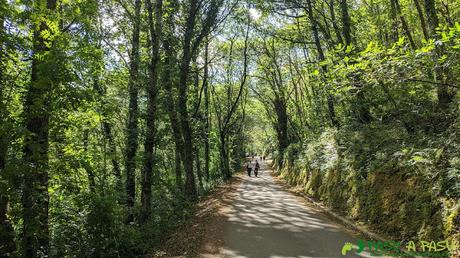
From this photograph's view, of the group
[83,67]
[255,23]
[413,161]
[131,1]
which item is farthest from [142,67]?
[255,23]

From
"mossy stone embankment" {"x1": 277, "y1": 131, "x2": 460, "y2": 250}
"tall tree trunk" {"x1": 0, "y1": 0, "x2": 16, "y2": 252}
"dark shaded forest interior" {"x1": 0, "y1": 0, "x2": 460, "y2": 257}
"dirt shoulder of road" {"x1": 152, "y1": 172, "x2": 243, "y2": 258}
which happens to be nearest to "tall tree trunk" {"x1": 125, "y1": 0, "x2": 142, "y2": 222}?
"dark shaded forest interior" {"x1": 0, "y1": 0, "x2": 460, "y2": 257}

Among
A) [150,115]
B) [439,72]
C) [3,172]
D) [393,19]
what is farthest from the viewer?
[393,19]

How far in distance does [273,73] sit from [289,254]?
2214cm

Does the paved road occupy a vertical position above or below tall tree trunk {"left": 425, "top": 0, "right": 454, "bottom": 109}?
below

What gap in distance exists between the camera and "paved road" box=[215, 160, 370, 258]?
6.73m

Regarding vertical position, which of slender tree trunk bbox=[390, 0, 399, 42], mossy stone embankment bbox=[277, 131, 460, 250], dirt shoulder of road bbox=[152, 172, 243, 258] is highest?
slender tree trunk bbox=[390, 0, 399, 42]

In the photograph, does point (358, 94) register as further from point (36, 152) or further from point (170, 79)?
point (36, 152)

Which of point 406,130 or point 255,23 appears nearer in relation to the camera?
point 406,130

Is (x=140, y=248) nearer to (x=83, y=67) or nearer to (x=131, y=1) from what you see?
(x=83, y=67)

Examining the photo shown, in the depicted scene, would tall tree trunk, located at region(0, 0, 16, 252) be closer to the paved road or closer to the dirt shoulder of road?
the dirt shoulder of road

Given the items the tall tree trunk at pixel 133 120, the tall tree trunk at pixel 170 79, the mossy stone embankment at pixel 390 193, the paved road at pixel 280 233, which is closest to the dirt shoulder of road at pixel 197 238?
the paved road at pixel 280 233

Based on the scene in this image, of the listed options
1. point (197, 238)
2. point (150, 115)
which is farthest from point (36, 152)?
point (150, 115)

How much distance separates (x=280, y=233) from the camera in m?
8.16

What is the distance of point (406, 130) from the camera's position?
372 inches
